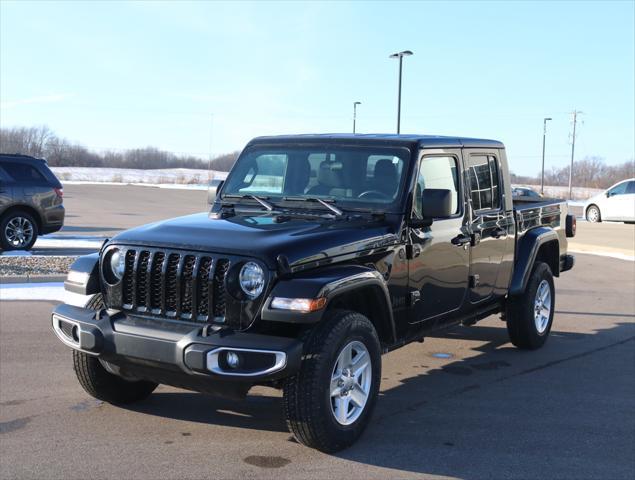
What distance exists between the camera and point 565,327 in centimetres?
911

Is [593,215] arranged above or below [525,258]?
below

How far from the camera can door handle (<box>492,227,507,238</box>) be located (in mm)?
6793

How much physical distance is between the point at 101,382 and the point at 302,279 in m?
1.88

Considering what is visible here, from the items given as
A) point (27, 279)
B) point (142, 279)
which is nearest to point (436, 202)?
point (142, 279)

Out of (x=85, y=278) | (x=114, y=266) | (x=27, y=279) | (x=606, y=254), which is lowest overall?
(x=27, y=279)

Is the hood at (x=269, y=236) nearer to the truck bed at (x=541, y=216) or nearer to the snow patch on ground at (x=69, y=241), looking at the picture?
the truck bed at (x=541, y=216)

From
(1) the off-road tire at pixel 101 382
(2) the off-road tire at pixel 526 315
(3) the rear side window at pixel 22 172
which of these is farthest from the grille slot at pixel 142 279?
(3) the rear side window at pixel 22 172

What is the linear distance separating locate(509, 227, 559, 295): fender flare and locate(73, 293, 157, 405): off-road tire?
11.8ft

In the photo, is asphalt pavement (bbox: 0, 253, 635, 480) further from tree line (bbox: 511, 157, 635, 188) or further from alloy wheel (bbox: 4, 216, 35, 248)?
tree line (bbox: 511, 157, 635, 188)

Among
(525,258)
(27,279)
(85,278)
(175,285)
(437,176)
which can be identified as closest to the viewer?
(175,285)

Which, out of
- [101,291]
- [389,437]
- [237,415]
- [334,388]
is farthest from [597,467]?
[101,291]

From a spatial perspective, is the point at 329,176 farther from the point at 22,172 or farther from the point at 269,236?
the point at 22,172

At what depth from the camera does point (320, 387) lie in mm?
4457

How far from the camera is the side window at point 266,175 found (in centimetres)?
605
